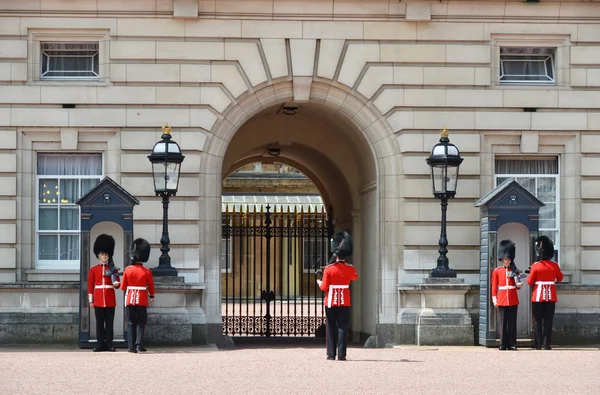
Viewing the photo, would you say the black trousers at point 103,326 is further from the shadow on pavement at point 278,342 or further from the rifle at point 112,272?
the shadow on pavement at point 278,342

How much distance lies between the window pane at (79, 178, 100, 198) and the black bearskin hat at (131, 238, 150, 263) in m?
1.95

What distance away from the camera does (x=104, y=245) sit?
17.0 meters

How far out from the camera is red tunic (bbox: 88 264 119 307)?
16891mm

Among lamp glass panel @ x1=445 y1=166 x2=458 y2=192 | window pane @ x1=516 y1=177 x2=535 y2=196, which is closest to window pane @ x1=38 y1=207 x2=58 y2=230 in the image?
lamp glass panel @ x1=445 y1=166 x2=458 y2=192

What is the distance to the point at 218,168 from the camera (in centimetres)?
1862

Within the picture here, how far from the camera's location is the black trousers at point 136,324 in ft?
54.7

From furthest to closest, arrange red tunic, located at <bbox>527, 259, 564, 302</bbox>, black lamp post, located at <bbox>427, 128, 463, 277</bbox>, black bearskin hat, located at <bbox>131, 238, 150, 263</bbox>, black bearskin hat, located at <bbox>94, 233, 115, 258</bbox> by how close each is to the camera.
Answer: black lamp post, located at <bbox>427, 128, 463, 277</bbox> < red tunic, located at <bbox>527, 259, 564, 302</bbox> < black bearskin hat, located at <bbox>94, 233, 115, 258</bbox> < black bearskin hat, located at <bbox>131, 238, 150, 263</bbox>

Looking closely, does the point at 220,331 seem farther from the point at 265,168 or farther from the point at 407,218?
the point at 265,168

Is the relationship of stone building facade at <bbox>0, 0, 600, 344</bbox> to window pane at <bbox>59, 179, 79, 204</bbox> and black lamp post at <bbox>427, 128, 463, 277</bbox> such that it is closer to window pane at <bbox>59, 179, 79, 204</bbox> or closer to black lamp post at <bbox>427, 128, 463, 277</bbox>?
window pane at <bbox>59, 179, 79, 204</bbox>

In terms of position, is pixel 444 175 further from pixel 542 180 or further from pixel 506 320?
pixel 506 320

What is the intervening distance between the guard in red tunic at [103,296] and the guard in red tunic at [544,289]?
16.5 ft

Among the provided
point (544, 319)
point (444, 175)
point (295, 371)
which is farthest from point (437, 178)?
point (295, 371)

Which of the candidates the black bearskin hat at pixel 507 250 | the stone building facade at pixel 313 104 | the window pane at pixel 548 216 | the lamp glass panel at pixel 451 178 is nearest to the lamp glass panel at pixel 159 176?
the stone building facade at pixel 313 104

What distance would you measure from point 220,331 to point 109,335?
1.82 m
